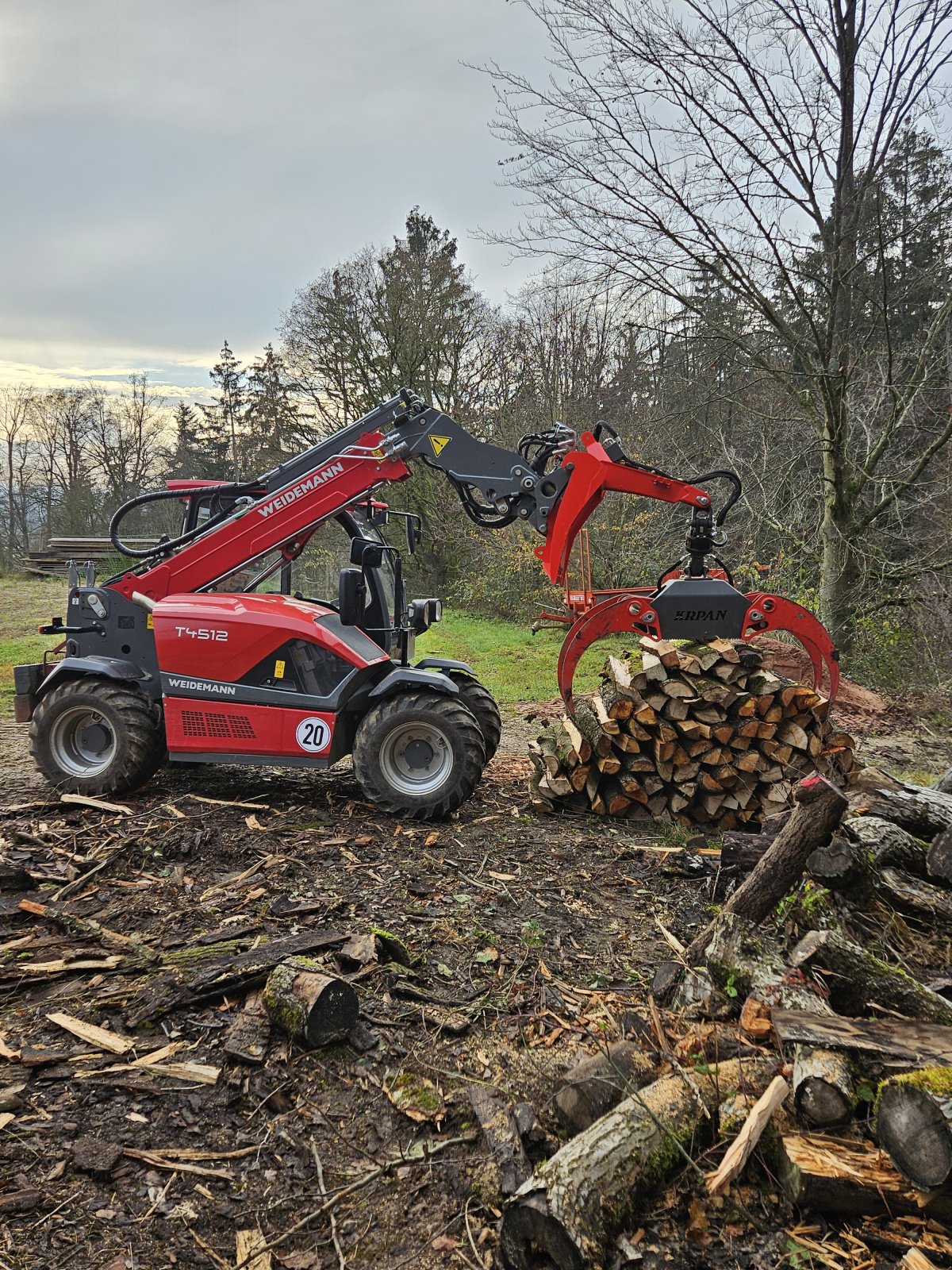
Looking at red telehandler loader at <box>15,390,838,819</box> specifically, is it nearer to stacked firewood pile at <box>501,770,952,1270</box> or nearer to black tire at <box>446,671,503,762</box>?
black tire at <box>446,671,503,762</box>

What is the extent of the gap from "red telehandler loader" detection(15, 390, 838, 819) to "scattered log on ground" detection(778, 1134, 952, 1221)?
3749 millimetres

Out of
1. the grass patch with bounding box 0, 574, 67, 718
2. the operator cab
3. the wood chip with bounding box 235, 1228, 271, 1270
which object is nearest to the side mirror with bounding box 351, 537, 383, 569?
the operator cab

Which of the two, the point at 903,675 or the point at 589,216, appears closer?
the point at 589,216

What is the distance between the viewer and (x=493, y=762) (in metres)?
7.69

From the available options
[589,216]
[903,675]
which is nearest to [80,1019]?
[589,216]

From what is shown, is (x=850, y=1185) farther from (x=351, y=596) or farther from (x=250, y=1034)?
(x=351, y=596)

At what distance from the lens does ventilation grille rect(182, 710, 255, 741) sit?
231 inches

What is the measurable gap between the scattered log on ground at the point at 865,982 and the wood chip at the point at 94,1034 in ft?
8.38

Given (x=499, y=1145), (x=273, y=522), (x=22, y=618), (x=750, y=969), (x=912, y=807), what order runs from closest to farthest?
1. (x=499, y=1145)
2. (x=750, y=969)
3. (x=912, y=807)
4. (x=273, y=522)
5. (x=22, y=618)

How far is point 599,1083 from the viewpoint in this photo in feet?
8.30

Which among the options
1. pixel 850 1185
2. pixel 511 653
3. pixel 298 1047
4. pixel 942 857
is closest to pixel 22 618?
pixel 511 653

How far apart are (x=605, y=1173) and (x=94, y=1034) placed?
206cm

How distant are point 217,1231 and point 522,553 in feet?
54.3

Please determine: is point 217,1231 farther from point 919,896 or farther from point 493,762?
point 493,762
